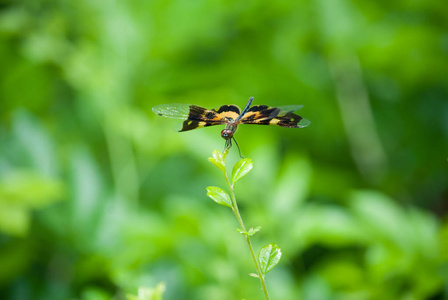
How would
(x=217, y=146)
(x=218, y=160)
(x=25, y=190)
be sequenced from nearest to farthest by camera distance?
1. (x=218, y=160)
2. (x=25, y=190)
3. (x=217, y=146)

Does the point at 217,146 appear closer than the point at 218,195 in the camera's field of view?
No

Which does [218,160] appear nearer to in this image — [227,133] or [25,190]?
[227,133]

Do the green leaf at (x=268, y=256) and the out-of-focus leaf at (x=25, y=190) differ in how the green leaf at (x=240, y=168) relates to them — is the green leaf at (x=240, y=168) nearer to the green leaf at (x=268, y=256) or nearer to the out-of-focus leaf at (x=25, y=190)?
the green leaf at (x=268, y=256)

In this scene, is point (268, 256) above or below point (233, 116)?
below

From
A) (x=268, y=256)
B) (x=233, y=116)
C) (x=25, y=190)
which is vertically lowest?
(x=268, y=256)

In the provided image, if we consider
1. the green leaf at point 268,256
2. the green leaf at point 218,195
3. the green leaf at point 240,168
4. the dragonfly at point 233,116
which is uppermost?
the dragonfly at point 233,116

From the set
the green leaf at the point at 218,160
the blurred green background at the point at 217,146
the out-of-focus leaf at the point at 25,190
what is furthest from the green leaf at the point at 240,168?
the out-of-focus leaf at the point at 25,190

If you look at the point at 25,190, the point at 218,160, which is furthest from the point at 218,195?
the point at 25,190
